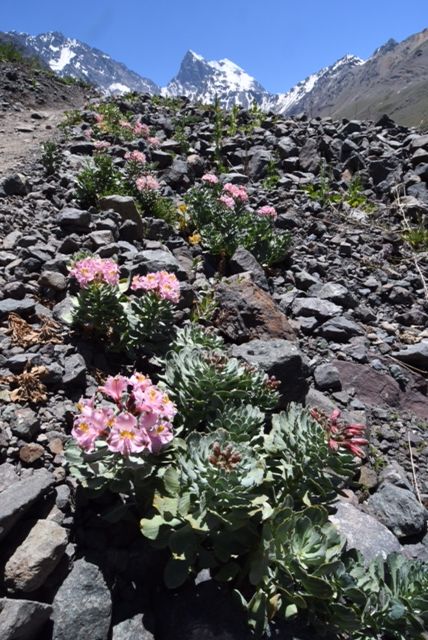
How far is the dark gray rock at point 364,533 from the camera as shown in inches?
131

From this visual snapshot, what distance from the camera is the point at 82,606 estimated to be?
254 centimetres

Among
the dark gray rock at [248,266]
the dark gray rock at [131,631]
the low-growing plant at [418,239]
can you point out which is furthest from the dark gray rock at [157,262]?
the low-growing plant at [418,239]

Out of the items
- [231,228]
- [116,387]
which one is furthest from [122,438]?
[231,228]

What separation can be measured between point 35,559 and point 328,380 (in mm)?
3529

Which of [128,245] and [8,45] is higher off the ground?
[8,45]

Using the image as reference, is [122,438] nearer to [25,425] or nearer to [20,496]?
[20,496]

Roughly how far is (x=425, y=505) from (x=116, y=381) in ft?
9.52

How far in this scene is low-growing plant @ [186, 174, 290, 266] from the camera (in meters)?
7.18

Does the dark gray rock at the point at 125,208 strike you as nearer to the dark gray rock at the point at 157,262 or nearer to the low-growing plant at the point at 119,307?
the dark gray rock at the point at 157,262

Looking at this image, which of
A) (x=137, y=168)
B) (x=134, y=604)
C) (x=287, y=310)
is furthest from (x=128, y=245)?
(x=134, y=604)

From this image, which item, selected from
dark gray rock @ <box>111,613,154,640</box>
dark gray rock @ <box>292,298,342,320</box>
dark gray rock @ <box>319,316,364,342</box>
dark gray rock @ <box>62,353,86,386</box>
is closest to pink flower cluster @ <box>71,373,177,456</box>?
dark gray rock @ <box>111,613,154,640</box>

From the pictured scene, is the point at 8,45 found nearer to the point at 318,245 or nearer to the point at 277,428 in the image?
the point at 318,245

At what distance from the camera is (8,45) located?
23625mm

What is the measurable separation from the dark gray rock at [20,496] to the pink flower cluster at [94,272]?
1799mm
